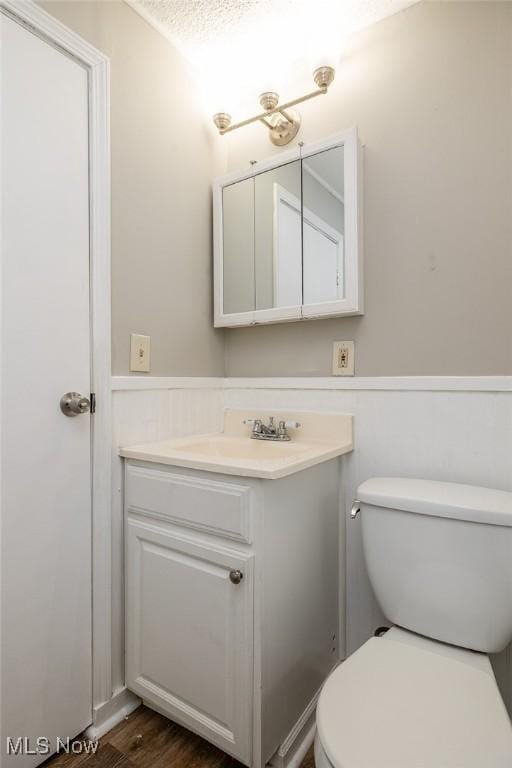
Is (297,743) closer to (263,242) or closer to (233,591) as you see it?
(233,591)

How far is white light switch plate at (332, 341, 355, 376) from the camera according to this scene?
142 centimetres

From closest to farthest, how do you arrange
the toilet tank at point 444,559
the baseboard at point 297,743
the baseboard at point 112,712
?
the toilet tank at point 444,559 → the baseboard at point 297,743 → the baseboard at point 112,712

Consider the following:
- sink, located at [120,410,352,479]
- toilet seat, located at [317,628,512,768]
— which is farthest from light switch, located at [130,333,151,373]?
toilet seat, located at [317,628,512,768]

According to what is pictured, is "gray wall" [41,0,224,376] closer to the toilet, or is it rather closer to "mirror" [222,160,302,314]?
"mirror" [222,160,302,314]

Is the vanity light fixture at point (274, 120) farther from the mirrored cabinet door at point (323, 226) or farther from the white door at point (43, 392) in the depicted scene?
the white door at point (43, 392)

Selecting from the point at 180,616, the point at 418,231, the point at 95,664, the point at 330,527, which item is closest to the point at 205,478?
the point at 180,616

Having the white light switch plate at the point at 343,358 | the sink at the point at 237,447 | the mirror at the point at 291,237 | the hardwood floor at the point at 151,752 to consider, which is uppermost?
the mirror at the point at 291,237

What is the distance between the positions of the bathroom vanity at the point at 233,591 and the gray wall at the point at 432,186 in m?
0.46

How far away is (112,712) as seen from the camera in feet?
4.01

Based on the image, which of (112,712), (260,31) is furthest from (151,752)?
(260,31)

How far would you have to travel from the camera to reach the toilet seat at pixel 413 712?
670 mm

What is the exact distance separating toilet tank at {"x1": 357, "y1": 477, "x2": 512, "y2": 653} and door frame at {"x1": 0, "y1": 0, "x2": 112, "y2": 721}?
77cm

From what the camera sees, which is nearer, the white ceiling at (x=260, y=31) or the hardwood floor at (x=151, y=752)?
the hardwood floor at (x=151, y=752)

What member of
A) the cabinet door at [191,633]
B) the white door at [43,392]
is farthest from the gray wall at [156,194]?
the cabinet door at [191,633]
